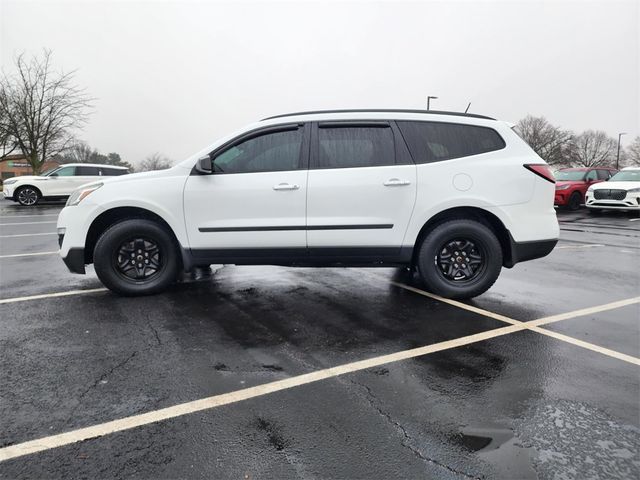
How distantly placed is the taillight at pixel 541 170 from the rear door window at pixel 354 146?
1.42 m

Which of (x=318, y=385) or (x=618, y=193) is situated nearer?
(x=318, y=385)

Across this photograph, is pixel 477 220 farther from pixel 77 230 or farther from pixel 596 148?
pixel 596 148

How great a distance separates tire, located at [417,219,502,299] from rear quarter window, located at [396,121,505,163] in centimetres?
72

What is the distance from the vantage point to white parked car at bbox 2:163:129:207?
692 inches

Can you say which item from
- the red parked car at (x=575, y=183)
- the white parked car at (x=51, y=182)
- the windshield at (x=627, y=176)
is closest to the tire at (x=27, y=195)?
the white parked car at (x=51, y=182)

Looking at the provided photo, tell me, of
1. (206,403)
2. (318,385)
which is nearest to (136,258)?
(206,403)

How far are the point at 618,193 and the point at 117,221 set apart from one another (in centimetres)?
1649

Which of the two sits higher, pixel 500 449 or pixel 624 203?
pixel 624 203

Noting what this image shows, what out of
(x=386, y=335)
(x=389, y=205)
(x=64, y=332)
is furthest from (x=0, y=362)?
(x=389, y=205)

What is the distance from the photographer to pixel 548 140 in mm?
67062

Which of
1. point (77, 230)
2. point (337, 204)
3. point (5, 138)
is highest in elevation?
point (5, 138)

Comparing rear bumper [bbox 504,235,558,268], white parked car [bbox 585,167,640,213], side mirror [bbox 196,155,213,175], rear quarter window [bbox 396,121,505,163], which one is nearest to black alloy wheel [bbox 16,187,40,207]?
side mirror [bbox 196,155,213,175]

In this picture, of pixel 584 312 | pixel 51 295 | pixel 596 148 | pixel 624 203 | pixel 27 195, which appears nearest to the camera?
pixel 584 312

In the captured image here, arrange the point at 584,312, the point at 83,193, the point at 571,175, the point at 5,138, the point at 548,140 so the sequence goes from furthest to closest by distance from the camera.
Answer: the point at 548,140 → the point at 5,138 → the point at 571,175 → the point at 83,193 → the point at 584,312
